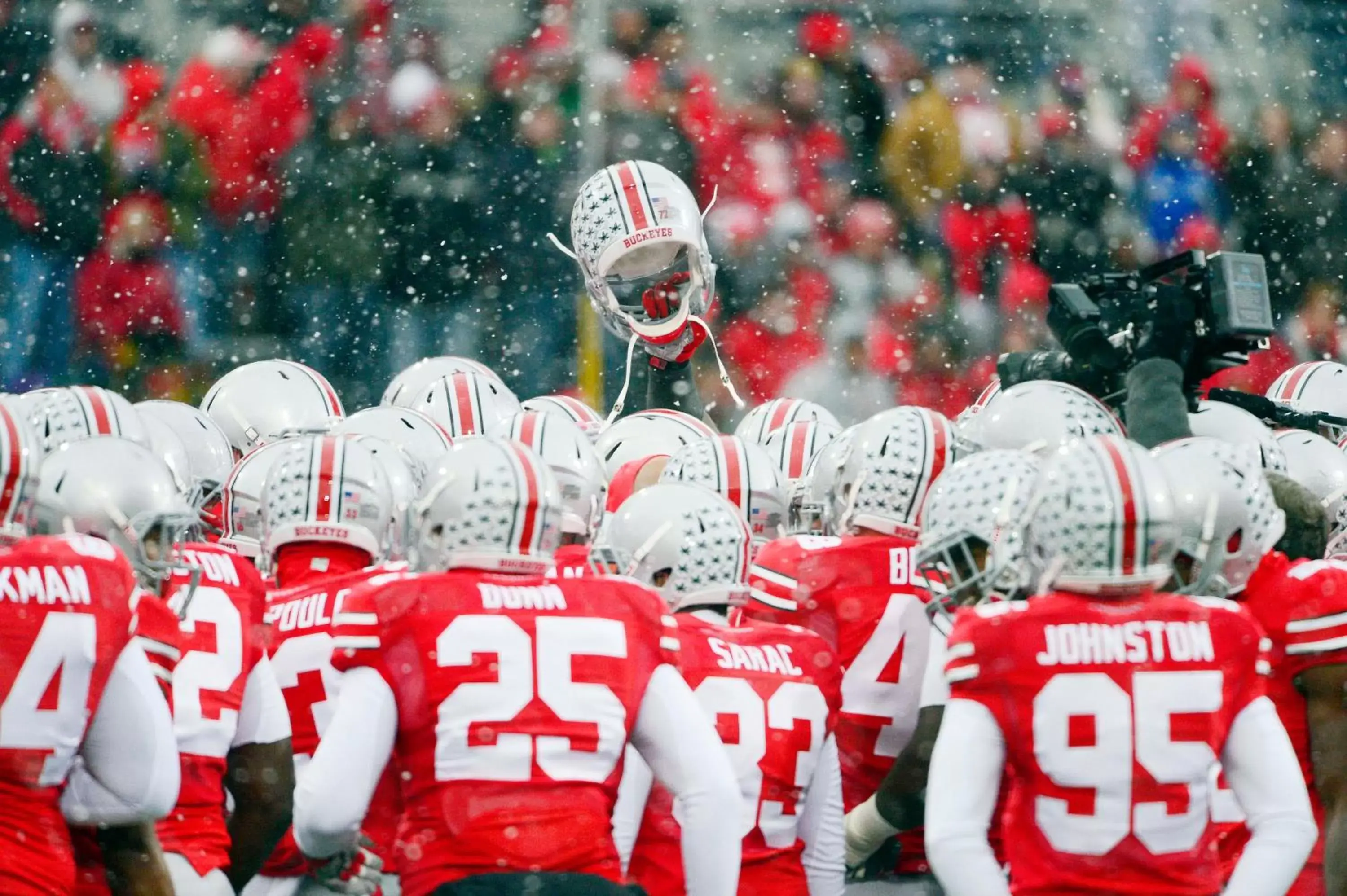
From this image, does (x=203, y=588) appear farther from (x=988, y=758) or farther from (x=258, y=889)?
(x=988, y=758)

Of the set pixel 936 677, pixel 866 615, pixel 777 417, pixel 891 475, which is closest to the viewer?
pixel 936 677

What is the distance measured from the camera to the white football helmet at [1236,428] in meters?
4.52

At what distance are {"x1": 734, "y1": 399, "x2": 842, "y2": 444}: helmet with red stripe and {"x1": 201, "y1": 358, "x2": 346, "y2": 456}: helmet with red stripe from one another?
1.32 metres

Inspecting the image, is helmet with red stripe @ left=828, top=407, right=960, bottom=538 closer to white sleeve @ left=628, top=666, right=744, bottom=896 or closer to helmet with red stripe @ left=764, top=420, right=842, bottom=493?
helmet with red stripe @ left=764, top=420, right=842, bottom=493

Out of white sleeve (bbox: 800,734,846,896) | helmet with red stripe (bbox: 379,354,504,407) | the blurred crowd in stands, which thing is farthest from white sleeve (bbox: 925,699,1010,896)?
the blurred crowd in stands

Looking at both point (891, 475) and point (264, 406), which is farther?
point (264, 406)

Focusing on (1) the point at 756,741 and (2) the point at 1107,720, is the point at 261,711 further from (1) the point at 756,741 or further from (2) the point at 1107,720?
(2) the point at 1107,720

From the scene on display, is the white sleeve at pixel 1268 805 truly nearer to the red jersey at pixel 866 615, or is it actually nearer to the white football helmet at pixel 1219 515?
the white football helmet at pixel 1219 515

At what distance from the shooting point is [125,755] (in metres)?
2.79

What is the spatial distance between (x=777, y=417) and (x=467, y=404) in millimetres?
1005

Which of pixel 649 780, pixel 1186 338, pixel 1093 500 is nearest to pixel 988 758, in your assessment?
pixel 1093 500

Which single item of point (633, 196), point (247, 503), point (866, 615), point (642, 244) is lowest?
point (866, 615)

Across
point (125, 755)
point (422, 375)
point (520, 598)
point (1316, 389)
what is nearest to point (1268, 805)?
point (520, 598)

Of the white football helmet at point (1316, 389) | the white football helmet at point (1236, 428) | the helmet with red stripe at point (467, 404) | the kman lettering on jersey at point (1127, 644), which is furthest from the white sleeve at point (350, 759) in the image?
the white football helmet at point (1316, 389)
